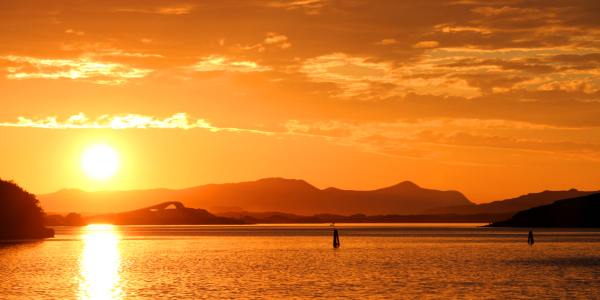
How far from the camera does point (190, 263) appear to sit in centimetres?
7144

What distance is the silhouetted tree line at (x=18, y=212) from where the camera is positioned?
134 metres

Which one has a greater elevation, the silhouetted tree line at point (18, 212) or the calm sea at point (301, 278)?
the silhouetted tree line at point (18, 212)

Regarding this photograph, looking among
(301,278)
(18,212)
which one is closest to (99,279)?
(301,278)

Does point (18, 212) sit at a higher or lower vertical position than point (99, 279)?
higher

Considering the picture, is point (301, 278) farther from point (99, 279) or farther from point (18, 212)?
point (18, 212)

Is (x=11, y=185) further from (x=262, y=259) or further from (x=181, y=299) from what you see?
(x=181, y=299)

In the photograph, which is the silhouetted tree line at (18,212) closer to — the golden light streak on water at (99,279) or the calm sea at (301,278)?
the calm sea at (301,278)

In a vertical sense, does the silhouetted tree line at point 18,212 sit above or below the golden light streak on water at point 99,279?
above

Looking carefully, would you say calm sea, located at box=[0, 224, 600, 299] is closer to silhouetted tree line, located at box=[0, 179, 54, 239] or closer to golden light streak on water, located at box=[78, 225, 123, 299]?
golden light streak on water, located at box=[78, 225, 123, 299]

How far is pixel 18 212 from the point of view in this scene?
135875mm

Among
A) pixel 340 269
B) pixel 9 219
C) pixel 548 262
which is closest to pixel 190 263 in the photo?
Answer: pixel 340 269

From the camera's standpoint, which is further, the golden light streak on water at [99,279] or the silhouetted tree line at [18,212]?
the silhouetted tree line at [18,212]

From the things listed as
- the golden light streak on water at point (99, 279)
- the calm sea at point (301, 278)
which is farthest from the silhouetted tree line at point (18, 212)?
the golden light streak on water at point (99, 279)

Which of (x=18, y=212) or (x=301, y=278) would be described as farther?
(x=18, y=212)
